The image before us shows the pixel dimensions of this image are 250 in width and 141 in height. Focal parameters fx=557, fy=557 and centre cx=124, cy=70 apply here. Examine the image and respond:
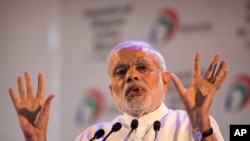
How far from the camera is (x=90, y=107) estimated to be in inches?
148

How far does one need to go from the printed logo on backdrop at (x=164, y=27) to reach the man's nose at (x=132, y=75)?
104 centimetres

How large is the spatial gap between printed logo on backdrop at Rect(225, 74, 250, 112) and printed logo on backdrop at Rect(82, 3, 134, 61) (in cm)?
87

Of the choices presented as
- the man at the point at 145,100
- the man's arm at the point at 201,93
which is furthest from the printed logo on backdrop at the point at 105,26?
the man's arm at the point at 201,93

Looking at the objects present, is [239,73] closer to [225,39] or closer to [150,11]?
[225,39]

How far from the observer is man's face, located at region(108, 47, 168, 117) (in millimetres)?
2571

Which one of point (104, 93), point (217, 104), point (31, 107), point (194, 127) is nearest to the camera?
point (194, 127)

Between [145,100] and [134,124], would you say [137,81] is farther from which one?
[134,124]

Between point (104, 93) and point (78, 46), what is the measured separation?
43 cm

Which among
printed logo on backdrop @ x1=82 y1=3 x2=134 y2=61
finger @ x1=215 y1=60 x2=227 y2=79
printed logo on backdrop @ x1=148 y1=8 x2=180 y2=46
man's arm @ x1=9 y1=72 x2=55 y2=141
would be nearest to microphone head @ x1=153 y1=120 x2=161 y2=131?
finger @ x1=215 y1=60 x2=227 y2=79

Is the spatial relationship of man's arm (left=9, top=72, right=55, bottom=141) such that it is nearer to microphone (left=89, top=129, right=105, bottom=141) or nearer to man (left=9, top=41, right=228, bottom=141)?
man (left=9, top=41, right=228, bottom=141)

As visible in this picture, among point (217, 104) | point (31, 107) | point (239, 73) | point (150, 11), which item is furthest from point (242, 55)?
point (31, 107)

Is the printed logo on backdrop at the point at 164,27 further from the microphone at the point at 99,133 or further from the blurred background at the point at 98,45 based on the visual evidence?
the microphone at the point at 99,133

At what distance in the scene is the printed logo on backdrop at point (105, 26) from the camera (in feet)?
12.5

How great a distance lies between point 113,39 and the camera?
3.80m
